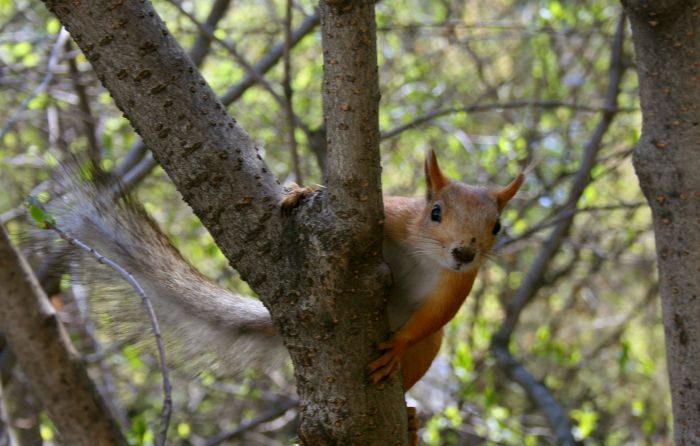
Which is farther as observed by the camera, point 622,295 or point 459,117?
point 622,295

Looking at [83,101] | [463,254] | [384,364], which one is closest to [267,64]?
[83,101]

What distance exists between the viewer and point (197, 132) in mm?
1269

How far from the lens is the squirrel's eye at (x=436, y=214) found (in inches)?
70.3

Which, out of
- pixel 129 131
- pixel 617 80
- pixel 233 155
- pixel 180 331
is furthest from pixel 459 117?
pixel 233 155

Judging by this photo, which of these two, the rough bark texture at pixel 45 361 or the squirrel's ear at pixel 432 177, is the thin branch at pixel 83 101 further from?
the squirrel's ear at pixel 432 177

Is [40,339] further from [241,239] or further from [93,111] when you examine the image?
[93,111]

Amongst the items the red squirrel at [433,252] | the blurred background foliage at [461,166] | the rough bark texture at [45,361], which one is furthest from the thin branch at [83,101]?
the red squirrel at [433,252]

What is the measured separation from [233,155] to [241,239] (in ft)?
0.42

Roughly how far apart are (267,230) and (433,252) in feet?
1.86

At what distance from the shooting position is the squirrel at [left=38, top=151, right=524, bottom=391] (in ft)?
5.39

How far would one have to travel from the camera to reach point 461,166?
447 centimetres

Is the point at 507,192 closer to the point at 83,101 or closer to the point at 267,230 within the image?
the point at 267,230

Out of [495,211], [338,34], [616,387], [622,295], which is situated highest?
[338,34]

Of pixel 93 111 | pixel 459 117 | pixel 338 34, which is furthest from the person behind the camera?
pixel 93 111
